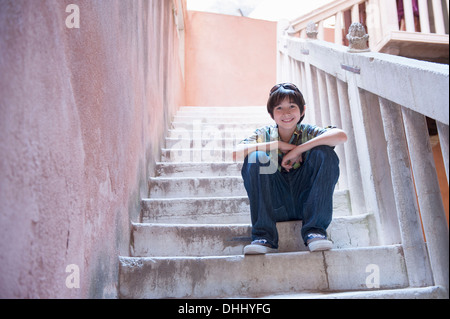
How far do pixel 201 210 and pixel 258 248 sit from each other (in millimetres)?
594

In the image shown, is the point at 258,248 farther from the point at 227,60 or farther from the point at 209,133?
the point at 227,60

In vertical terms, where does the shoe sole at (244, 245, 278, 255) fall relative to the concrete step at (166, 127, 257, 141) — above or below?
below

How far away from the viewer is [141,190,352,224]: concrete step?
2035 mm

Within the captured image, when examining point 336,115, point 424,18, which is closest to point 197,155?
point 336,115

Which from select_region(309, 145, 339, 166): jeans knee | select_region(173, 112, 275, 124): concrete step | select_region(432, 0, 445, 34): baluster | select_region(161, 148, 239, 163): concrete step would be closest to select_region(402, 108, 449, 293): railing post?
select_region(309, 145, 339, 166): jeans knee

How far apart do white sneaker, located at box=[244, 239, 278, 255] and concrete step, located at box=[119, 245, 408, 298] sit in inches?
0.8

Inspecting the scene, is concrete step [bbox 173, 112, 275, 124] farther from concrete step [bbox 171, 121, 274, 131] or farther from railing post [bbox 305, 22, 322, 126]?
railing post [bbox 305, 22, 322, 126]

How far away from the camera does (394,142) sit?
1.54 meters

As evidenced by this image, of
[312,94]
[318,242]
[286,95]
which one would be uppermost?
[312,94]

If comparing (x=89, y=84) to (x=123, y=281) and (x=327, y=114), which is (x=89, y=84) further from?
(x=327, y=114)

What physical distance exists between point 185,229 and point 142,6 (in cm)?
146

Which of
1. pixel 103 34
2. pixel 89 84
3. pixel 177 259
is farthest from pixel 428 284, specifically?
pixel 103 34

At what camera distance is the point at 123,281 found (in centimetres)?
149

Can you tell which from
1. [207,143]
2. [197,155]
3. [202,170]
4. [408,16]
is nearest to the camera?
[202,170]
